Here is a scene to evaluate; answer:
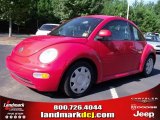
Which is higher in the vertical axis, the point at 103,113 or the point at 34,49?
the point at 34,49

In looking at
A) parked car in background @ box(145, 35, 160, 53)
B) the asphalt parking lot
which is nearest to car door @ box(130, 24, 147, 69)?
the asphalt parking lot

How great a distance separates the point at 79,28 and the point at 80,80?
1.23 m

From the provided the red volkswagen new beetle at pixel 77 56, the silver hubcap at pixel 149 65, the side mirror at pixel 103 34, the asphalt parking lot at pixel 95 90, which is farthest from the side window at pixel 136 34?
the side mirror at pixel 103 34

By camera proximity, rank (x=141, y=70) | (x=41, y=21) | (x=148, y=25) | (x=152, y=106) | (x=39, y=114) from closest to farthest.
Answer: (x=39, y=114) < (x=152, y=106) < (x=141, y=70) < (x=41, y=21) < (x=148, y=25)

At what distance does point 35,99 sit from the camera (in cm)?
568

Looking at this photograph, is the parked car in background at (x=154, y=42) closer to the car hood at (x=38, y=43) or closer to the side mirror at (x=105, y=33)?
the side mirror at (x=105, y=33)

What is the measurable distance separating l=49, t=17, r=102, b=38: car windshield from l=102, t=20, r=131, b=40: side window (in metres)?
0.30

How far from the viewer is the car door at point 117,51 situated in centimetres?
647

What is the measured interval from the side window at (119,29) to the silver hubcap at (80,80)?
112 cm

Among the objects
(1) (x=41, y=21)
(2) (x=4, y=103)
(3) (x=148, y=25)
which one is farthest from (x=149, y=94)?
(3) (x=148, y=25)

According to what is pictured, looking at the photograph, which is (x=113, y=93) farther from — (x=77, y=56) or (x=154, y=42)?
(x=154, y=42)

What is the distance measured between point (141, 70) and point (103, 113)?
167 inches

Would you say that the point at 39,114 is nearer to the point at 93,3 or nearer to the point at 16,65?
the point at 16,65

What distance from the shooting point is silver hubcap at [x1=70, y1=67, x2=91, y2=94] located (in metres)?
5.80
